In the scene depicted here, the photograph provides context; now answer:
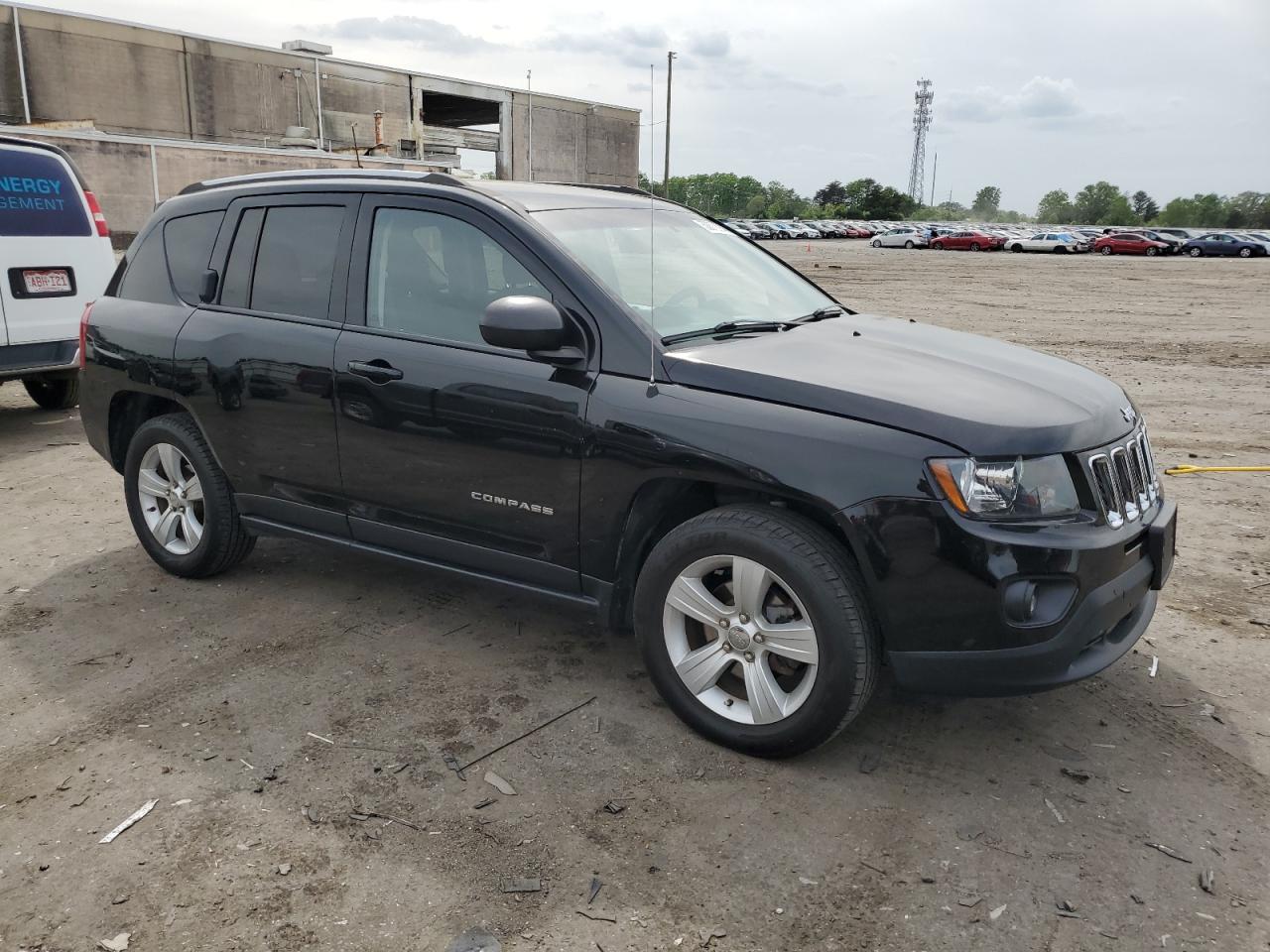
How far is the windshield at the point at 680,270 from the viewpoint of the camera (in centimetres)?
391

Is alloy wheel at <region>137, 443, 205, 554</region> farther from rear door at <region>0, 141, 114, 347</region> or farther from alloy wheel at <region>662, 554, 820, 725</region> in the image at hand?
rear door at <region>0, 141, 114, 347</region>

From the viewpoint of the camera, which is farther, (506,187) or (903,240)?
(903,240)

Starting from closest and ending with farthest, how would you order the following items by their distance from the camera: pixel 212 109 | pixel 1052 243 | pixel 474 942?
1. pixel 474 942
2. pixel 1052 243
3. pixel 212 109

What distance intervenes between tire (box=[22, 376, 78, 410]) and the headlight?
28.2ft

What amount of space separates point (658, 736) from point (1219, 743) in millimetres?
1954

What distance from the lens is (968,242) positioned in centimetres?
5681

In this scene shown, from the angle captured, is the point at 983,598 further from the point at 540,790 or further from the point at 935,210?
the point at 935,210

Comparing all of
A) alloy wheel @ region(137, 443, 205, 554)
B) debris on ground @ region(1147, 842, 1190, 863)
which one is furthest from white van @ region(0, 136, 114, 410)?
debris on ground @ region(1147, 842, 1190, 863)

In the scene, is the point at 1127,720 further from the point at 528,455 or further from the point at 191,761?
the point at 191,761

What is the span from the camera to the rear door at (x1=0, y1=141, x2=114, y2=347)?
7.66 meters

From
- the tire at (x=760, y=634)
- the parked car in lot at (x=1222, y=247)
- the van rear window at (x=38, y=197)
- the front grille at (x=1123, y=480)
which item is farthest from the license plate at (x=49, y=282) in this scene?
the parked car in lot at (x=1222, y=247)

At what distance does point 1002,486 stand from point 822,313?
1.66 meters

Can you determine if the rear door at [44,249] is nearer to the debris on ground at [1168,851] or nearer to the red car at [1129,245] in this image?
the debris on ground at [1168,851]

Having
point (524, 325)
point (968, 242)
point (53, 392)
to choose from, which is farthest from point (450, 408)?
point (968, 242)
